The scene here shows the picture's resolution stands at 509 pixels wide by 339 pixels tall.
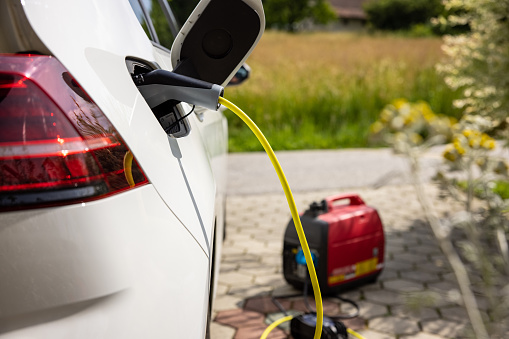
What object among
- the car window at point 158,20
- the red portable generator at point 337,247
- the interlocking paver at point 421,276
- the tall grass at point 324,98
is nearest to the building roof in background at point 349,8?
the tall grass at point 324,98

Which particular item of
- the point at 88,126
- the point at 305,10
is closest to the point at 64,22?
the point at 88,126

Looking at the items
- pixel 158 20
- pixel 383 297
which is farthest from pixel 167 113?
pixel 383 297

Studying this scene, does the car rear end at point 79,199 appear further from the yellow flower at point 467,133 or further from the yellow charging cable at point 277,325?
the yellow charging cable at point 277,325

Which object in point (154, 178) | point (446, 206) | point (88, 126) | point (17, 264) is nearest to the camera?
point (17, 264)

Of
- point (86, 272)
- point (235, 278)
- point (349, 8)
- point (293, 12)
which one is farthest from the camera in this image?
point (349, 8)

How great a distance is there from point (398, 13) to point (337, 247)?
47.2 metres

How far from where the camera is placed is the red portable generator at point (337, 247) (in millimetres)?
2963

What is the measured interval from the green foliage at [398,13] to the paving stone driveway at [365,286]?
4394 centimetres

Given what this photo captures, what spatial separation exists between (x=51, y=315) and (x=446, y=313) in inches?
97.3

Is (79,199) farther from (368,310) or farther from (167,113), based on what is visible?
(368,310)

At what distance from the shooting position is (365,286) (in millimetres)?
3311

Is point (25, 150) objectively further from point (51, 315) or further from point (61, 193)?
point (51, 315)

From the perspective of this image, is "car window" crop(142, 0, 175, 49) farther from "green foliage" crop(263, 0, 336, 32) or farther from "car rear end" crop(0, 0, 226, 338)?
"green foliage" crop(263, 0, 336, 32)

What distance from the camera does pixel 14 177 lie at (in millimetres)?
982
